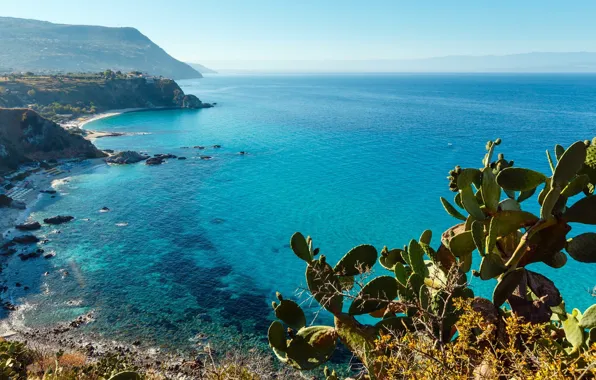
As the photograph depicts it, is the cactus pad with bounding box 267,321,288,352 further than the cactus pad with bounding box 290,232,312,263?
Yes

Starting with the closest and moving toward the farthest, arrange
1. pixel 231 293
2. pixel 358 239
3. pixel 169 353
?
pixel 169 353
pixel 231 293
pixel 358 239

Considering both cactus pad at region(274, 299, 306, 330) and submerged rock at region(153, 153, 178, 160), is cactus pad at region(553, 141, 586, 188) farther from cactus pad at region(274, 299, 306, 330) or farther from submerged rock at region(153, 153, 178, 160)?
submerged rock at region(153, 153, 178, 160)

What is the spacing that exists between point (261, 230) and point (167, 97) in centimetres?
12458

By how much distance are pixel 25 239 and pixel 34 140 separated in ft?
125

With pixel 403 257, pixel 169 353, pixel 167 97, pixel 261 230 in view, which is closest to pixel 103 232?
pixel 261 230

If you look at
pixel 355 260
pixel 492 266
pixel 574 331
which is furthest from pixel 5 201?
pixel 574 331

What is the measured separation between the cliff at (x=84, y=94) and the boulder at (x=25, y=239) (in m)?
74.9

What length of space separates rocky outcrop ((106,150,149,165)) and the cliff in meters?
43.4

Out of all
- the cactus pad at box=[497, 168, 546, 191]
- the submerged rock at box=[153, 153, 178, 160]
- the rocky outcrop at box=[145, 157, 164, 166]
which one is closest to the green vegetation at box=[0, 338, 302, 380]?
the cactus pad at box=[497, 168, 546, 191]

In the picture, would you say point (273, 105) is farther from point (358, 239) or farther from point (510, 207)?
point (510, 207)

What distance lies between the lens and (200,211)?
153 feet

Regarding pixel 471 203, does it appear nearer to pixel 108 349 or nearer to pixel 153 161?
pixel 108 349

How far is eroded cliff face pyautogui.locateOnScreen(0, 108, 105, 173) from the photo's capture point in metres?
60.8

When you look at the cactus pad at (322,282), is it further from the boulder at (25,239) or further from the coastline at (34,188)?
the coastline at (34,188)
